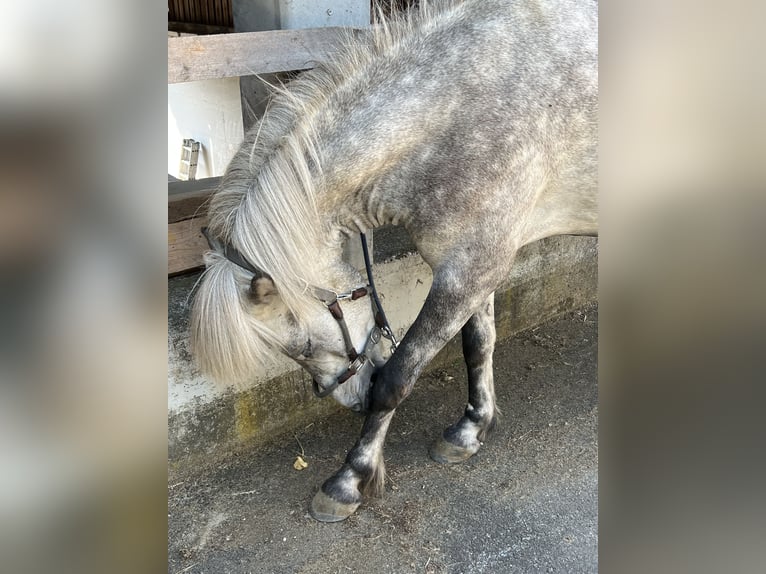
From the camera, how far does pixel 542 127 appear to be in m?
2.06

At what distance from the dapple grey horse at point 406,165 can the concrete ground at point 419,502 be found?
0.66 metres

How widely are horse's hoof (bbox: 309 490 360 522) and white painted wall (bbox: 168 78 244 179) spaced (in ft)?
12.7

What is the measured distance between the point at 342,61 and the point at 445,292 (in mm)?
794

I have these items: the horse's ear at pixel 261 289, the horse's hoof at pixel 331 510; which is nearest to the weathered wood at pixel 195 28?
the horse's ear at pixel 261 289

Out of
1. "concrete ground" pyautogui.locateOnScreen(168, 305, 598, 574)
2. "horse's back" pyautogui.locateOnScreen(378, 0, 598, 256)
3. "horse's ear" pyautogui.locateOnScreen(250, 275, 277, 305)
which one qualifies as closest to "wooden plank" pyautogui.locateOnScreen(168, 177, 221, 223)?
"horse's ear" pyautogui.locateOnScreen(250, 275, 277, 305)

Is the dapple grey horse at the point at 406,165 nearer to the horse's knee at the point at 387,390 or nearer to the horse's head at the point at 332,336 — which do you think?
the horse's head at the point at 332,336

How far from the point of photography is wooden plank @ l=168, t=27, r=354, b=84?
215 cm

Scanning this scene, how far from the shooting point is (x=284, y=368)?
283cm

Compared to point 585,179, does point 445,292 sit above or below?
below

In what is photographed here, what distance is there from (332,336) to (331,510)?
0.68 m

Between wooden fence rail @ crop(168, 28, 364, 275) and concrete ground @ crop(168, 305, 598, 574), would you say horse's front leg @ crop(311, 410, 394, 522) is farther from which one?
wooden fence rail @ crop(168, 28, 364, 275)
